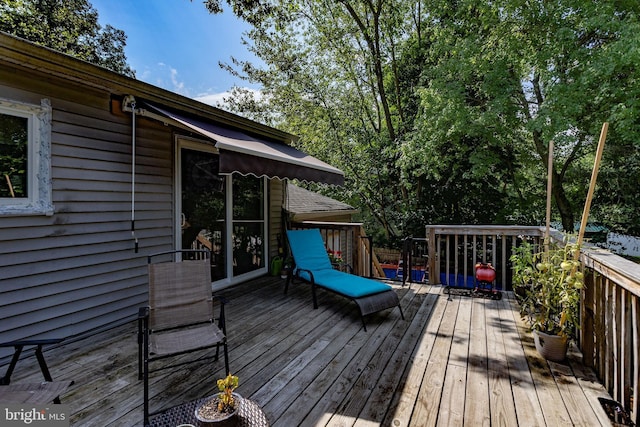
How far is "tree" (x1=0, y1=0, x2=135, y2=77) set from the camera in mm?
12273

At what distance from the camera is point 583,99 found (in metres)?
7.66

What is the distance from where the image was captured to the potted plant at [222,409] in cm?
167

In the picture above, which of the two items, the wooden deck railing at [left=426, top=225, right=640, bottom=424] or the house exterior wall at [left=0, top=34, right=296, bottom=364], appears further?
the house exterior wall at [left=0, top=34, right=296, bottom=364]

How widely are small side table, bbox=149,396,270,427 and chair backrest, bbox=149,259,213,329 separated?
121cm

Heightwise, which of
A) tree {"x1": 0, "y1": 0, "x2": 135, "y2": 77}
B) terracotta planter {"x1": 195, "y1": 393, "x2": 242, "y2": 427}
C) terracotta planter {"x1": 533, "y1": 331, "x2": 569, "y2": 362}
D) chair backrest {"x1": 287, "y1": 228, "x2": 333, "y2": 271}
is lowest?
terracotta planter {"x1": 533, "y1": 331, "x2": 569, "y2": 362}

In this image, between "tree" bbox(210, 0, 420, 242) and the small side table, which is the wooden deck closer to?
the small side table

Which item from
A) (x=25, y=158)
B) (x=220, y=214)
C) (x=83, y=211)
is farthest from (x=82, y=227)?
(x=220, y=214)

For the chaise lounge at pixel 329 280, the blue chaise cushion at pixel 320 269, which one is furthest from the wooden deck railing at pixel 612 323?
the blue chaise cushion at pixel 320 269

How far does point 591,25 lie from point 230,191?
8.37 m

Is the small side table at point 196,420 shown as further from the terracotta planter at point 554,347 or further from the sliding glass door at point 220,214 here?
the sliding glass door at point 220,214

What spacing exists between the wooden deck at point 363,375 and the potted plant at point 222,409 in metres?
0.69

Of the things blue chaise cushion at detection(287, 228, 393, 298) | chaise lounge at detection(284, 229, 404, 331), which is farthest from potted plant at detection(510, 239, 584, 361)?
blue chaise cushion at detection(287, 228, 393, 298)

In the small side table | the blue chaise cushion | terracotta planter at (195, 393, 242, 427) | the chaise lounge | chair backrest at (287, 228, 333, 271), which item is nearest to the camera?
terracotta planter at (195, 393, 242, 427)

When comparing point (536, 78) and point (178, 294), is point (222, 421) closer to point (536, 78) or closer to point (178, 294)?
point (178, 294)
